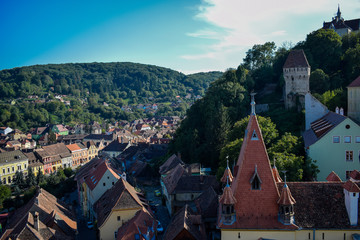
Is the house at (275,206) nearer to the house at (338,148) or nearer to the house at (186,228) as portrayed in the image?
the house at (186,228)

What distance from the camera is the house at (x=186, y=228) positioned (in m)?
27.3

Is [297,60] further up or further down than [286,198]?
further up

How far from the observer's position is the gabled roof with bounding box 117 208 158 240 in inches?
1113

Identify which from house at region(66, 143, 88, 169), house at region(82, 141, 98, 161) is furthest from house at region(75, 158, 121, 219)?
house at region(82, 141, 98, 161)

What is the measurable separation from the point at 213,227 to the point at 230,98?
3681 cm

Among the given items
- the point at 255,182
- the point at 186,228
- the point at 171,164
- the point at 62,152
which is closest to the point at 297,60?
the point at 171,164

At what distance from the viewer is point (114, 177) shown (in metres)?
43.5

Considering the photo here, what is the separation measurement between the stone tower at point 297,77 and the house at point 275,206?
36.9m

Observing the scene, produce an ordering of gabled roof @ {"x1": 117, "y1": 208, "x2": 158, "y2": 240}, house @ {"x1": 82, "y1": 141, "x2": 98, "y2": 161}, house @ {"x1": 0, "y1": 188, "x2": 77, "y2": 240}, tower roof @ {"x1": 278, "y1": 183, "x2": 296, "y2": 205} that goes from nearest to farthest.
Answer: tower roof @ {"x1": 278, "y1": 183, "x2": 296, "y2": 205}, gabled roof @ {"x1": 117, "y1": 208, "x2": 158, "y2": 240}, house @ {"x1": 0, "y1": 188, "x2": 77, "y2": 240}, house @ {"x1": 82, "y1": 141, "x2": 98, "y2": 161}

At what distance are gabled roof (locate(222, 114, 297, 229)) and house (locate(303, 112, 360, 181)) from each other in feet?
50.1

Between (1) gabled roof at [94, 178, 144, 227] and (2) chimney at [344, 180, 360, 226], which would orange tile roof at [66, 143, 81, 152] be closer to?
(1) gabled roof at [94, 178, 144, 227]

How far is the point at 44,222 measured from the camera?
3366 centimetres

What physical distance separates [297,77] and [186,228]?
40.2 metres

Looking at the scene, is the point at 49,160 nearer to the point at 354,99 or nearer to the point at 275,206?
Result: the point at 354,99
